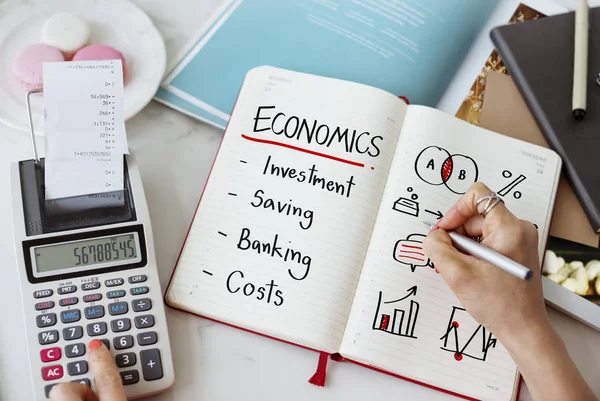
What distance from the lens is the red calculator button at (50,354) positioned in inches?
22.6

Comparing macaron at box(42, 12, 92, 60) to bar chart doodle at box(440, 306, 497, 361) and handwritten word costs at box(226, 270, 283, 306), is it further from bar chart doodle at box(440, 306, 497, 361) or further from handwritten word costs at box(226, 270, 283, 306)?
bar chart doodle at box(440, 306, 497, 361)

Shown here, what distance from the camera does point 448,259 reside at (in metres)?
0.61

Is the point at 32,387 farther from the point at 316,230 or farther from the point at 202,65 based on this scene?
the point at 202,65

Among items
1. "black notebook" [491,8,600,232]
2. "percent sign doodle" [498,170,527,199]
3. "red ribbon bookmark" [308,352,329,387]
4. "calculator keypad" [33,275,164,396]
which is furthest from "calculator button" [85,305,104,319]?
"black notebook" [491,8,600,232]

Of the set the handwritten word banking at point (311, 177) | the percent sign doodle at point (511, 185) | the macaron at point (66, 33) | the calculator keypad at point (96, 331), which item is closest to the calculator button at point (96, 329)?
the calculator keypad at point (96, 331)

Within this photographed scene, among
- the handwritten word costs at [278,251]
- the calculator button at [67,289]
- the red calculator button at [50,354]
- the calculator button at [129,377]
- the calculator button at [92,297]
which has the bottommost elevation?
the calculator button at [129,377]

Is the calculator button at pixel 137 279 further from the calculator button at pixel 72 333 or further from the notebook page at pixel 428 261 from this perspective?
the notebook page at pixel 428 261

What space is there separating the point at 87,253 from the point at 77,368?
11 cm

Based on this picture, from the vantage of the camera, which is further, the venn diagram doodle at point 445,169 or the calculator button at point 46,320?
the venn diagram doodle at point 445,169

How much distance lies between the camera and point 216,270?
0.65 metres

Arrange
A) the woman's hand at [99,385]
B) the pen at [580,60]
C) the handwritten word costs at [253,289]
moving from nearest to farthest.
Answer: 1. the woman's hand at [99,385]
2. the handwritten word costs at [253,289]
3. the pen at [580,60]

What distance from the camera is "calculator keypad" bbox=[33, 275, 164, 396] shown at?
1.88 ft

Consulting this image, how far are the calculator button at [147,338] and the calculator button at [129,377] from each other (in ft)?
0.09

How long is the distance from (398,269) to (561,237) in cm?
21
